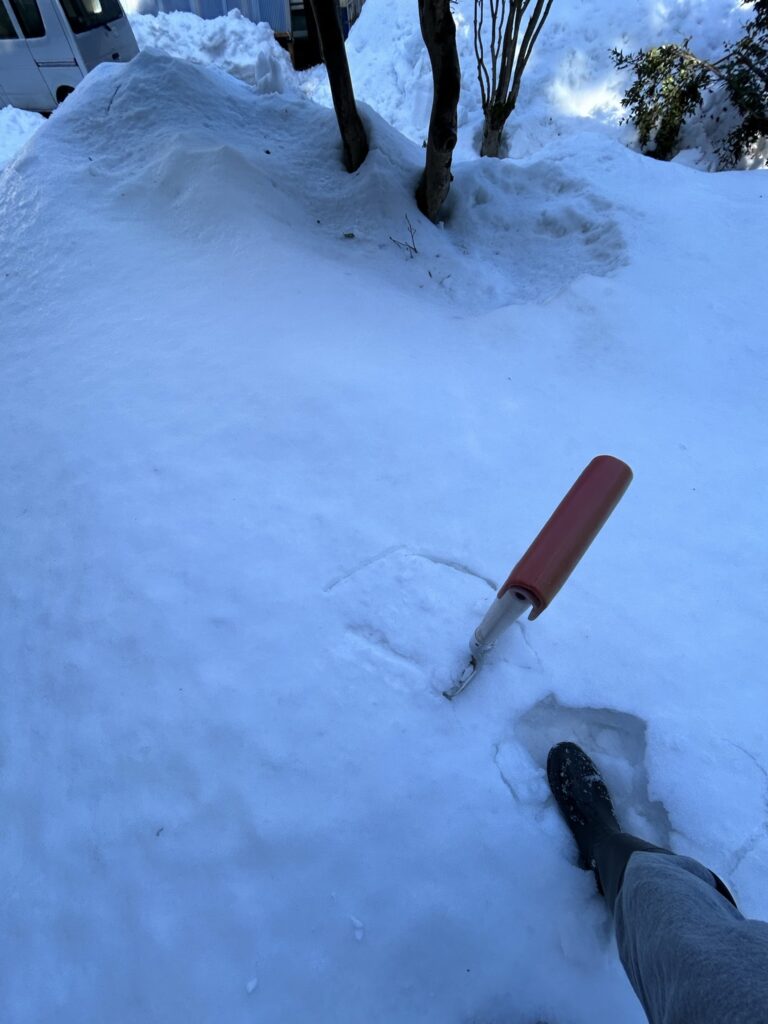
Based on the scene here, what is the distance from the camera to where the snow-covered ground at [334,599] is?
4.10 ft

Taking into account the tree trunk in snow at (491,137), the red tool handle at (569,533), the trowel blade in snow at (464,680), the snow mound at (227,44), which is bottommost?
the trowel blade in snow at (464,680)

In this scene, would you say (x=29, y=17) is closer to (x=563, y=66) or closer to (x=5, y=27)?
(x=5, y=27)

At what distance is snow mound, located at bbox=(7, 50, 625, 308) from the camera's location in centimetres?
316

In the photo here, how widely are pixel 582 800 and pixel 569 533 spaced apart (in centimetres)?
76

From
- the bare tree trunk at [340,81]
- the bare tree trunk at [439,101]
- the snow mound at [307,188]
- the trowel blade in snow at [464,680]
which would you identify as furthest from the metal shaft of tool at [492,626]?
the bare tree trunk at [340,81]


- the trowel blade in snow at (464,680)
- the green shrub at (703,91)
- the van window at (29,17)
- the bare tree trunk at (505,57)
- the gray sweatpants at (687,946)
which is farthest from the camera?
the van window at (29,17)

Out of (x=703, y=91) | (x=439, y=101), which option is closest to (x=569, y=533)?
(x=439, y=101)

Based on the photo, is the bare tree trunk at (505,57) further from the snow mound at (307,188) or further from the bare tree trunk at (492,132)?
the snow mound at (307,188)

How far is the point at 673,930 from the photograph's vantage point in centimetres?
92

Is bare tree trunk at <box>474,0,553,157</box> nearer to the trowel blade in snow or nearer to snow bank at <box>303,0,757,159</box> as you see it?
snow bank at <box>303,0,757,159</box>

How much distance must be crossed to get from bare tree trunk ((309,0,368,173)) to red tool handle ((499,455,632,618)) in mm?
3203

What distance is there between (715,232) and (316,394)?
10.1ft

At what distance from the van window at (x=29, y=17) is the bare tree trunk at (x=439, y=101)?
5866mm

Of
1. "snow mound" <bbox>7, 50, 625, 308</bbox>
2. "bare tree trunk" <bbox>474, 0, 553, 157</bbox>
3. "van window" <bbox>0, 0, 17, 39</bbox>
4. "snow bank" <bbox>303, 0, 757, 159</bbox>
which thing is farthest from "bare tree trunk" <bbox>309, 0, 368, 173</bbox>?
"van window" <bbox>0, 0, 17, 39</bbox>
